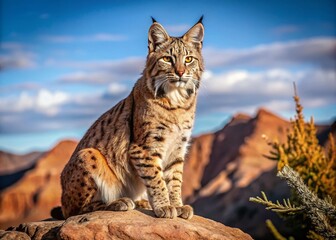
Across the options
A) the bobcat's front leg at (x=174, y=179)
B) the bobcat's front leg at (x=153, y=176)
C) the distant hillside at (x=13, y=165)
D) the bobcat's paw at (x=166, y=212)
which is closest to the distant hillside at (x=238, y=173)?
the bobcat's front leg at (x=174, y=179)

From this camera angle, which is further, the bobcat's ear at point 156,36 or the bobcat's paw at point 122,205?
the bobcat's ear at point 156,36

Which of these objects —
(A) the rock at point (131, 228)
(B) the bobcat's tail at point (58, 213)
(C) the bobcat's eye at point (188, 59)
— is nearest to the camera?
(A) the rock at point (131, 228)

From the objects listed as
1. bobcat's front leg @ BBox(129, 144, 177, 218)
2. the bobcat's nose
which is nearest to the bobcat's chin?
the bobcat's nose

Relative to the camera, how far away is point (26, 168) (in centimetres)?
6494

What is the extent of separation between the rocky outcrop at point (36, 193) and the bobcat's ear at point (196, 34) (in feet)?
160

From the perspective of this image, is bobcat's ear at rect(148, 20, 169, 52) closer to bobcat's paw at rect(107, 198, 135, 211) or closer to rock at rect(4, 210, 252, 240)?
bobcat's paw at rect(107, 198, 135, 211)

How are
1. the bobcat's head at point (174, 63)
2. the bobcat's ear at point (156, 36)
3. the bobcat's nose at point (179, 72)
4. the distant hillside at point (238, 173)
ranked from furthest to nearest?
the distant hillside at point (238, 173) → the bobcat's ear at point (156, 36) → the bobcat's head at point (174, 63) → the bobcat's nose at point (179, 72)

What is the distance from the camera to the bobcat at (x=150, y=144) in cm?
798

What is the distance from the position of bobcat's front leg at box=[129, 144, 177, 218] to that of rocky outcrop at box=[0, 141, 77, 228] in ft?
159

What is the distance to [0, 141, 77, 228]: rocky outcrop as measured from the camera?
55750 mm

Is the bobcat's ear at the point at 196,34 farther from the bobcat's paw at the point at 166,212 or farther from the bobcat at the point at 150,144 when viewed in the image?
the bobcat's paw at the point at 166,212

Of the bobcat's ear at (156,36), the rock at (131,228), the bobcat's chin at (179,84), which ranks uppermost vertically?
the bobcat's ear at (156,36)

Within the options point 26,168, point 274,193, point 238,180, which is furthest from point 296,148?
point 26,168

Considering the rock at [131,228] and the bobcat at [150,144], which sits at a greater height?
the bobcat at [150,144]
